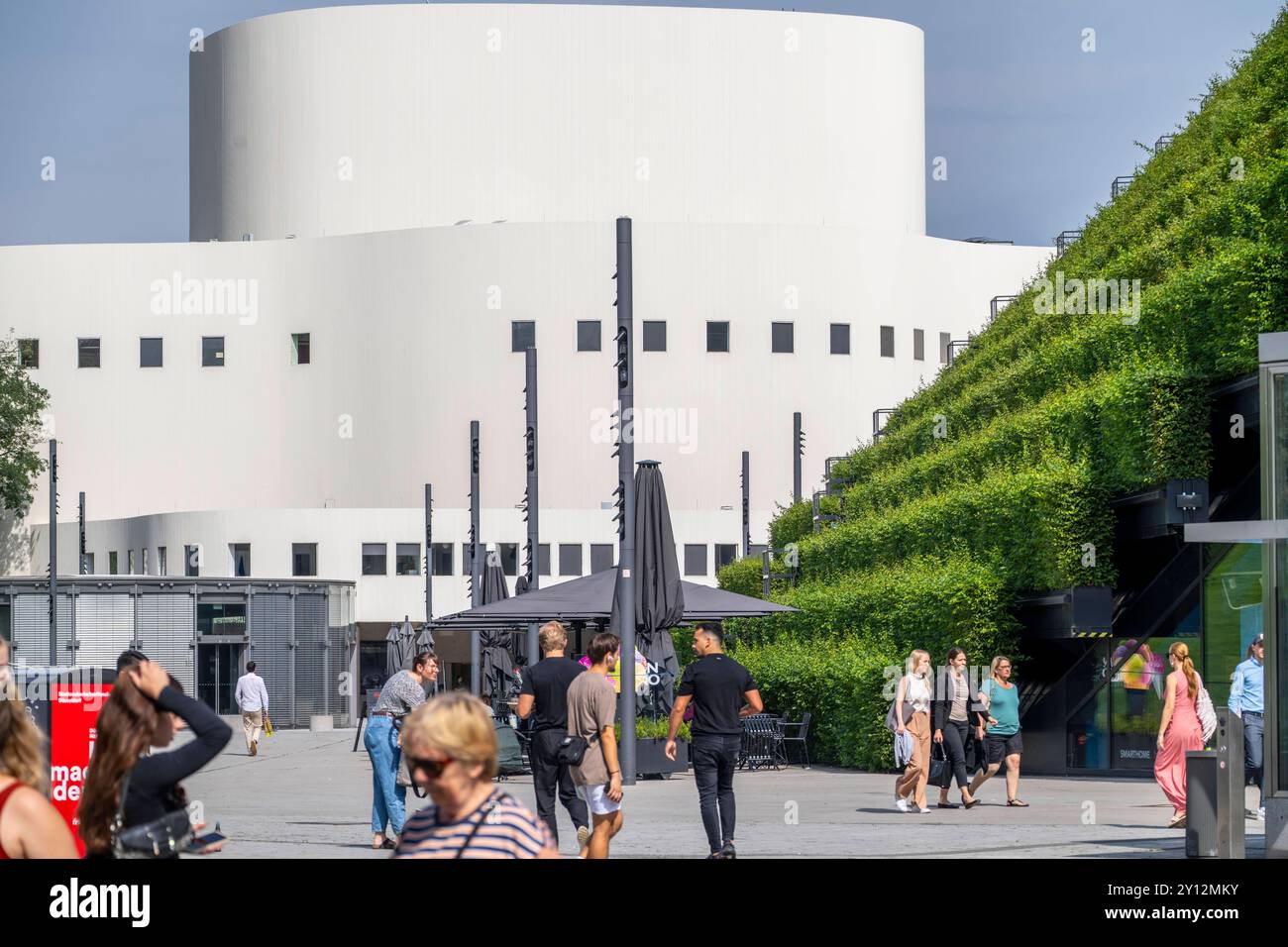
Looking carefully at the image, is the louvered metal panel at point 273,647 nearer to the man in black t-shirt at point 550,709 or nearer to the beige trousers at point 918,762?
the beige trousers at point 918,762

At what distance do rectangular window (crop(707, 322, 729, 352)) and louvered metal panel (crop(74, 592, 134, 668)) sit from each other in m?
26.8

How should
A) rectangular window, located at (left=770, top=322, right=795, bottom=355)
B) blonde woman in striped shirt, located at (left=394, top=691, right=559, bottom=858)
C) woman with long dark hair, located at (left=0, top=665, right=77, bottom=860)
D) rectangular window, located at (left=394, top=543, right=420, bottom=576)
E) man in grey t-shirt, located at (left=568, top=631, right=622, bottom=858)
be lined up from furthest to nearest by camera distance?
rectangular window, located at (left=770, top=322, right=795, bottom=355)
rectangular window, located at (left=394, top=543, right=420, bottom=576)
man in grey t-shirt, located at (left=568, top=631, right=622, bottom=858)
woman with long dark hair, located at (left=0, top=665, right=77, bottom=860)
blonde woman in striped shirt, located at (left=394, top=691, right=559, bottom=858)

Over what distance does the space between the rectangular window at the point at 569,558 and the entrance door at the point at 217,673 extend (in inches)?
689

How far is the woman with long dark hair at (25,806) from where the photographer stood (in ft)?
19.6

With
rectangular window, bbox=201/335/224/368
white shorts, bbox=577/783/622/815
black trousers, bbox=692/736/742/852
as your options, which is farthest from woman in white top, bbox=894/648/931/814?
rectangular window, bbox=201/335/224/368

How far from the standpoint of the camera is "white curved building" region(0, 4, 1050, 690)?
73500 mm

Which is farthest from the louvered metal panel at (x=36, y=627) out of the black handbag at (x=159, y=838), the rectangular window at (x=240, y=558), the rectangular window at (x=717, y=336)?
the black handbag at (x=159, y=838)

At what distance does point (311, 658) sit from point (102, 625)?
6438mm

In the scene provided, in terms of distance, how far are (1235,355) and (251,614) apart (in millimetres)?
40245

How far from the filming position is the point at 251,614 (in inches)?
2245

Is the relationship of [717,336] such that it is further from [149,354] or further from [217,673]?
[217,673]

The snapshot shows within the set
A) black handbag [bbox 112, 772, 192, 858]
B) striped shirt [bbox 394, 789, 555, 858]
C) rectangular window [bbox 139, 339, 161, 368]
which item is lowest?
black handbag [bbox 112, 772, 192, 858]

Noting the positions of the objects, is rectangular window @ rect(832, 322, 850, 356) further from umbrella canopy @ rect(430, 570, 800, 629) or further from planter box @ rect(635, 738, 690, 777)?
planter box @ rect(635, 738, 690, 777)
